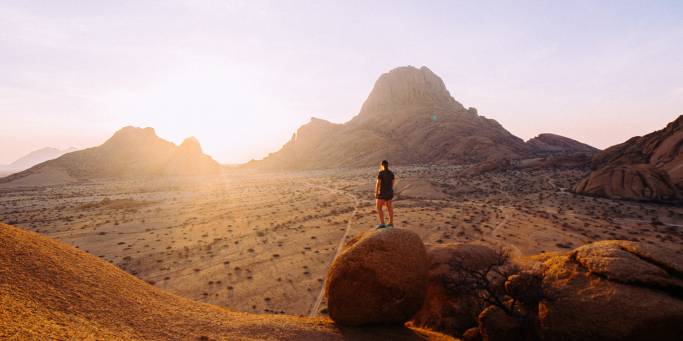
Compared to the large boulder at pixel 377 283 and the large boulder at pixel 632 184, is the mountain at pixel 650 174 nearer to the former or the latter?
the large boulder at pixel 632 184

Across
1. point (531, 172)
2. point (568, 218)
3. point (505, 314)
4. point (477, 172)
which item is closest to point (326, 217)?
point (568, 218)

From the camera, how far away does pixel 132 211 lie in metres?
29.5

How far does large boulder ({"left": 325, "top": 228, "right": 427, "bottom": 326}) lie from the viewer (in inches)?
292

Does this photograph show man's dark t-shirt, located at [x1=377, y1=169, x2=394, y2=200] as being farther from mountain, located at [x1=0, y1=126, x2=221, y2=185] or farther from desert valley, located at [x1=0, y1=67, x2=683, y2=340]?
mountain, located at [x1=0, y1=126, x2=221, y2=185]

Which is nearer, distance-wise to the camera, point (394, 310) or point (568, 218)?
point (394, 310)

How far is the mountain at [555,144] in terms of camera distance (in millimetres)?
92113

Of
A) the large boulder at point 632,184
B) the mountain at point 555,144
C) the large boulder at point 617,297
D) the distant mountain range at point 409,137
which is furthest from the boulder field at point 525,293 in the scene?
the mountain at point 555,144

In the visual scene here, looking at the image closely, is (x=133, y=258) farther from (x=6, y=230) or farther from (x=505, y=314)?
Answer: (x=505, y=314)

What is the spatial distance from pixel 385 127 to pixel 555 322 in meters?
98.4

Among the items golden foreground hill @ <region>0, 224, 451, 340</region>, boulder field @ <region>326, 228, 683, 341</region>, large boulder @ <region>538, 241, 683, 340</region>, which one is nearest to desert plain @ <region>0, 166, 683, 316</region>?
large boulder @ <region>538, 241, 683, 340</region>

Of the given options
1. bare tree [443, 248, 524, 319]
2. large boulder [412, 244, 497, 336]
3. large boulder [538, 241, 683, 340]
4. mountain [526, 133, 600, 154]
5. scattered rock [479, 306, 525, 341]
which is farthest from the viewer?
mountain [526, 133, 600, 154]

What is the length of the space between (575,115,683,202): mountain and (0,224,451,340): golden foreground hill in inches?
1089

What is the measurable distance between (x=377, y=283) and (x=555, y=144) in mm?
114081

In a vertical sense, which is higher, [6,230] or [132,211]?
[6,230]
